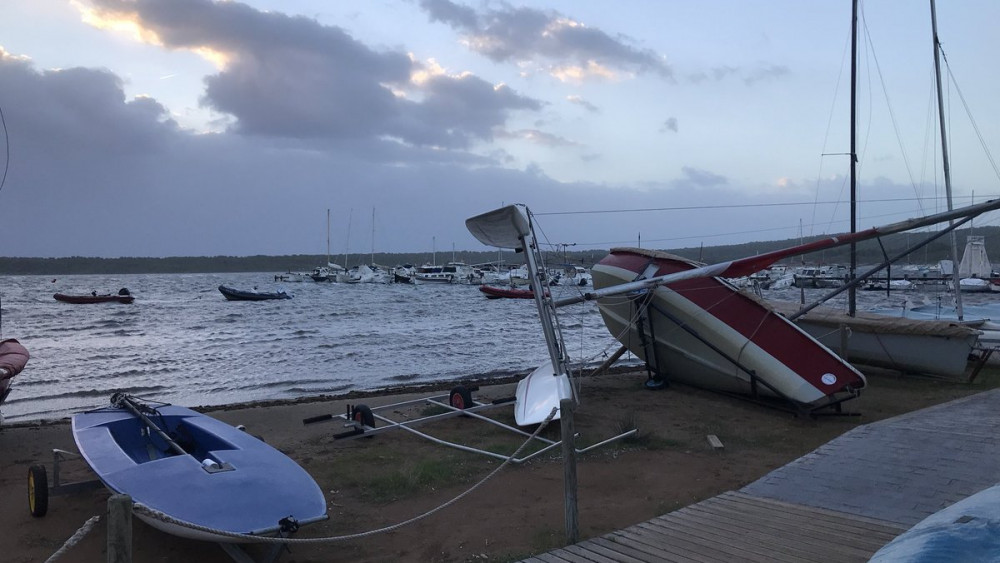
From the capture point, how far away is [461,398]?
11867mm

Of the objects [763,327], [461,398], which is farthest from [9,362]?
[763,327]

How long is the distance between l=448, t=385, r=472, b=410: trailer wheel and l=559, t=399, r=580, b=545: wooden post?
6.22m

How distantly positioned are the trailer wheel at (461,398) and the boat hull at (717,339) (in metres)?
2.96

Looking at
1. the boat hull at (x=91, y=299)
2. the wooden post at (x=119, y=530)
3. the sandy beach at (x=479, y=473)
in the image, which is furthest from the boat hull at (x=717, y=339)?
the boat hull at (x=91, y=299)

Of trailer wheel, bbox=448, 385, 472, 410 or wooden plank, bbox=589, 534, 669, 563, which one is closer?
wooden plank, bbox=589, 534, 669, 563

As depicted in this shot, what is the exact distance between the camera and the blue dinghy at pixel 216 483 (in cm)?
549

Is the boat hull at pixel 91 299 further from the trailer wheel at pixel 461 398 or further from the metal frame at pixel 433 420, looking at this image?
the trailer wheel at pixel 461 398

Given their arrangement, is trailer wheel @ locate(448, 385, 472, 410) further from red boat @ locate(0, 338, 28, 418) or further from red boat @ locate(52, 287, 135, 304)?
red boat @ locate(52, 287, 135, 304)

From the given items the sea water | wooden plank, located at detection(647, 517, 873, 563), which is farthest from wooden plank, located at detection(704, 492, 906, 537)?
the sea water

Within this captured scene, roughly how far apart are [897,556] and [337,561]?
4.28 meters

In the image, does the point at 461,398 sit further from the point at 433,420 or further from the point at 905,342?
the point at 905,342

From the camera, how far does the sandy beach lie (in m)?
6.30

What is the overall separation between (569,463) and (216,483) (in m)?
2.97

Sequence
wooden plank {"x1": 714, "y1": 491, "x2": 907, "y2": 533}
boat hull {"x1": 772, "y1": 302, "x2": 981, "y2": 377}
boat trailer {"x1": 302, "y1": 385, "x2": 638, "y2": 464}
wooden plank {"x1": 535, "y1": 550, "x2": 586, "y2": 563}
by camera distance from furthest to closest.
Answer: boat hull {"x1": 772, "y1": 302, "x2": 981, "y2": 377}, boat trailer {"x1": 302, "y1": 385, "x2": 638, "y2": 464}, wooden plank {"x1": 714, "y1": 491, "x2": 907, "y2": 533}, wooden plank {"x1": 535, "y1": 550, "x2": 586, "y2": 563}
